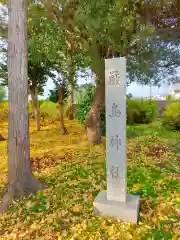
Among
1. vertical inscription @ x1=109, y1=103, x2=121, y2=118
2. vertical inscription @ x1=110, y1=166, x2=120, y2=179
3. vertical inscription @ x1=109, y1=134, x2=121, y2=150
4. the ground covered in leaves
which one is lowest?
the ground covered in leaves

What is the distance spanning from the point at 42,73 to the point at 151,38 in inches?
257

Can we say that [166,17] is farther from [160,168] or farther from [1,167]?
[1,167]

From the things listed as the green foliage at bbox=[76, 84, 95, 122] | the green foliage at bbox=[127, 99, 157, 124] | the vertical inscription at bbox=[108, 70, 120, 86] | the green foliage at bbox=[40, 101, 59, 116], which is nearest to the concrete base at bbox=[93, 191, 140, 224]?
the vertical inscription at bbox=[108, 70, 120, 86]

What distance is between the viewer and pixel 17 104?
4.37 metres

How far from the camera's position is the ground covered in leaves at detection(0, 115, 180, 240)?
359 centimetres

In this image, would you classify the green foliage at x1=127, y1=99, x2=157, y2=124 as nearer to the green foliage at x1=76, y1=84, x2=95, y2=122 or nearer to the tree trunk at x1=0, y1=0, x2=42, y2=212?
the green foliage at x1=76, y1=84, x2=95, y2=122

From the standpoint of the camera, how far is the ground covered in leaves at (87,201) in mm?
3588

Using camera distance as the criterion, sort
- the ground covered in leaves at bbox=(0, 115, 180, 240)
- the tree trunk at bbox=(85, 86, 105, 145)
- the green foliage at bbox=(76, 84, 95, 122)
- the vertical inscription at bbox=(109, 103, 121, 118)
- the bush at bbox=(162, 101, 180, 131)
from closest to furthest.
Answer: the ground covered in leaves at bbox=(0, 115, 180, 240) → the vertical inscription at bbox=(109, 103, 121, 118) → the tree trunk at bbox=(85, 86, 105, 145) → the green foliage at bbox=(76, 84, 95, 122) → the bush at bbox=(162, 101, 180, 131)

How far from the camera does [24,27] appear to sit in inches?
171

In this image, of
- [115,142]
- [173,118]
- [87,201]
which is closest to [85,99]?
[173,118]

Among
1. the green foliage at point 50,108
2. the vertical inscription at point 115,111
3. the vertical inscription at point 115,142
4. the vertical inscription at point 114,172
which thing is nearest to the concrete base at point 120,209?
the vertical inscription at point 114,172

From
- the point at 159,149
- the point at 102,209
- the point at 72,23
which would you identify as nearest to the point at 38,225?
the point at 102,209

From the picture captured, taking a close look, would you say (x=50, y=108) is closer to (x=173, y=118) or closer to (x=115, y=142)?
(x=173, y=118)

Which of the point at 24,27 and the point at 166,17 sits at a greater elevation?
the point at 166,17
